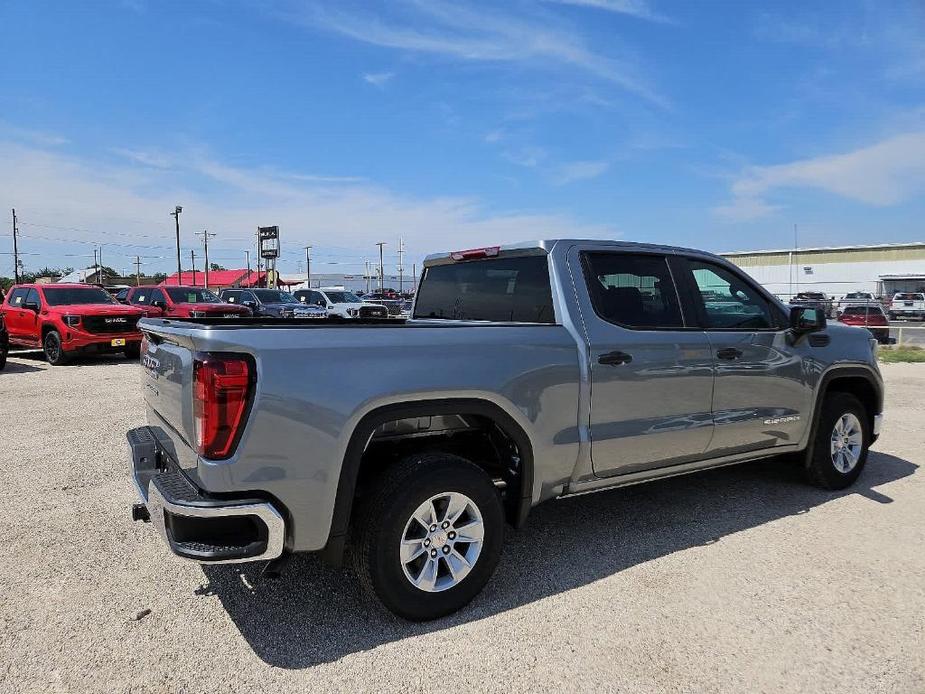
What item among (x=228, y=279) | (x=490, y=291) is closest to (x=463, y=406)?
(x=490, y=291)

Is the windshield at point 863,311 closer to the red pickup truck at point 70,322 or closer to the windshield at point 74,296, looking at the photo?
the red pickup truck at point 70,322

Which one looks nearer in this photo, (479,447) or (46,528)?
(479,447)

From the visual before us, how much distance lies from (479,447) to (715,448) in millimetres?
1598

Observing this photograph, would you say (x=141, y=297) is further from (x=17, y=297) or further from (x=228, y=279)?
(x=228, y=279)

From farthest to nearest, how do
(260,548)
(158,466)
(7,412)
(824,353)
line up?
(7,412) → (824,353) → (158,466) → (260,548)

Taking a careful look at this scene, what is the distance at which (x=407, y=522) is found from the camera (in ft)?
9.58

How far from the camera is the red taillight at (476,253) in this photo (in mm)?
4160

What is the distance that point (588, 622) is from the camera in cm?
304

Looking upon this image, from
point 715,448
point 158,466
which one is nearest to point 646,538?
point 715,448

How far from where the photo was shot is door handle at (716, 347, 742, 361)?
161 inches

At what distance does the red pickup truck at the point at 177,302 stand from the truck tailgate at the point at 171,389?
1336 cm

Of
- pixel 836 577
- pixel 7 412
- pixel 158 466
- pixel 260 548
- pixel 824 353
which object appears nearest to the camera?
pixel 260 548

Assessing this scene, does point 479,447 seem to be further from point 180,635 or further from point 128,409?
point 128,409

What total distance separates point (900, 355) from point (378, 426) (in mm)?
17210
